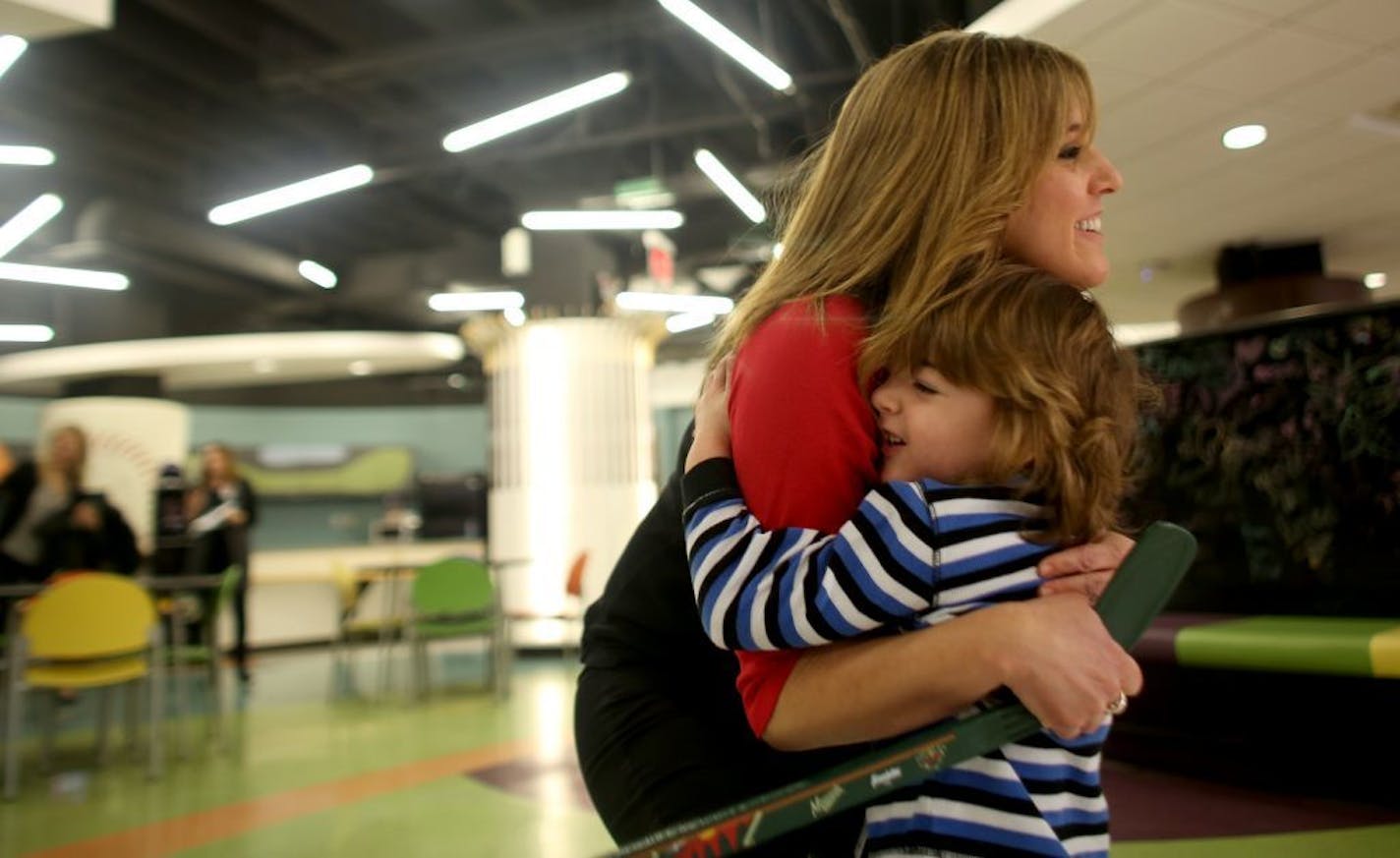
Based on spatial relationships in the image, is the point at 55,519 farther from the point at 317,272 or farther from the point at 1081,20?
the point at 1081,20

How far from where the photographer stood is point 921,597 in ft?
2.47

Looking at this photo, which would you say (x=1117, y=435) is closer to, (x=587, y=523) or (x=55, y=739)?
(x=55, y=739)

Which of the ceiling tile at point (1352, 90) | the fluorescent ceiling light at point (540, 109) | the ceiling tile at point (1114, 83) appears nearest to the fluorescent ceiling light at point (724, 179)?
the fluorescent ceiling light at point (540, 109)

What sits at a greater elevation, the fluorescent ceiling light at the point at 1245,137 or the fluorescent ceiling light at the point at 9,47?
the fluorescent ceiling light at the point at 1245,137

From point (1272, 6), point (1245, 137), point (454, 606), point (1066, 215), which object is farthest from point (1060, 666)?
point (1245, 137)

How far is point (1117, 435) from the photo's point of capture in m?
0.88

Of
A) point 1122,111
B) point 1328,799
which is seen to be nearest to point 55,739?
point 1328,799

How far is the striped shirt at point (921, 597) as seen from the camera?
2.41 feet

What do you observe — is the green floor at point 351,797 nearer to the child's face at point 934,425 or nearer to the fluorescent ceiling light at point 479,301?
the child's face at point 934,425

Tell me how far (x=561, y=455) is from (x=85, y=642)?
15.6 feet

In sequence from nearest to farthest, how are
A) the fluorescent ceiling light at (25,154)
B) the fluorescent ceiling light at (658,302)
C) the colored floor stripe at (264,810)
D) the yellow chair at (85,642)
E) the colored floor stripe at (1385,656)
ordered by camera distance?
the colored floor stripe at (1385,656)
the colored floor stripe at (264,810)
the yellow chair at (85,642)
the fluorescent ceiling light at (25,154)
the fluorescent ceiling light at (658,302)

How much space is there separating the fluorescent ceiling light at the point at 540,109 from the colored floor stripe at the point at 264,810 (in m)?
3.65

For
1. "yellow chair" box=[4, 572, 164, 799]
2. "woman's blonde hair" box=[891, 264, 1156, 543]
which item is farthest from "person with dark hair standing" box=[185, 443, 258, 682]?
"woman's blonde hair" box=[891, 264, 1156, 543]

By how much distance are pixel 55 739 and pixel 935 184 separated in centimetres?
597
